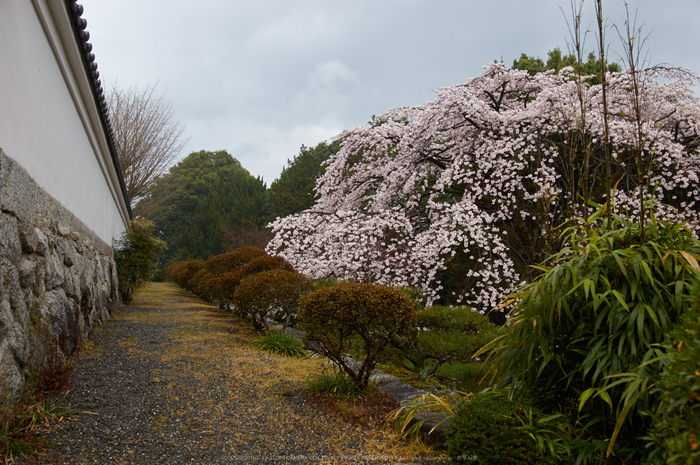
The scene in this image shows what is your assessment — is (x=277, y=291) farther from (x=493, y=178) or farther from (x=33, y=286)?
(x=493, y=178)

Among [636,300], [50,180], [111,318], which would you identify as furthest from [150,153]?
[636,300]

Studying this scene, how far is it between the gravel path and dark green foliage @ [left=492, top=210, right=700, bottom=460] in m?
1.08

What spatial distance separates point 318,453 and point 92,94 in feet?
16.7

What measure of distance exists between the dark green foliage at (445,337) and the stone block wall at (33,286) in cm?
309

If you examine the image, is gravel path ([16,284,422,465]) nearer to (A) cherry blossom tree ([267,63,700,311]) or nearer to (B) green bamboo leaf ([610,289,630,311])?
(B) green bamboo leaf ([610,289,630,311])

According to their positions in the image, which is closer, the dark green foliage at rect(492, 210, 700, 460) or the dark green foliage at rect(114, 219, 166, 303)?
the dark green foliage at rect(492, 210, 700, 460)

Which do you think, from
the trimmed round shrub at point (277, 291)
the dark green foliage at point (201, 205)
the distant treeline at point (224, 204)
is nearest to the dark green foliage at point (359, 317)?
the trimmed round shrub at point (277, 291)

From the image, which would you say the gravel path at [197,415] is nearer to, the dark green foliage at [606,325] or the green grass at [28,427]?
the green grass at [28,427]

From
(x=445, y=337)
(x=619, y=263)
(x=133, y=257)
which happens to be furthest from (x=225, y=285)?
(x=619, y=263)

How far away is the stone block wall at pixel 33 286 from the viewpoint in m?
2.67

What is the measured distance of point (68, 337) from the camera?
4.04m

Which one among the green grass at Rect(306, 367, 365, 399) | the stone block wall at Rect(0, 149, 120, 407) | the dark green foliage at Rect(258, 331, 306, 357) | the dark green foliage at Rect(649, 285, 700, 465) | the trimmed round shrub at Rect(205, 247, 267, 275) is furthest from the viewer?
the trimmed round shrub at Rect(205, 247, 267, 275)

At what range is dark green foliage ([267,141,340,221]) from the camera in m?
26.0

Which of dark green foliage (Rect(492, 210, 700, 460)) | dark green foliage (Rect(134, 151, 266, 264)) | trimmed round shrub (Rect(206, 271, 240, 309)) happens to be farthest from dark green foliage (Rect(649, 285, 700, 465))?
dark green foliage (Rect(134, 151, 266, 264))
